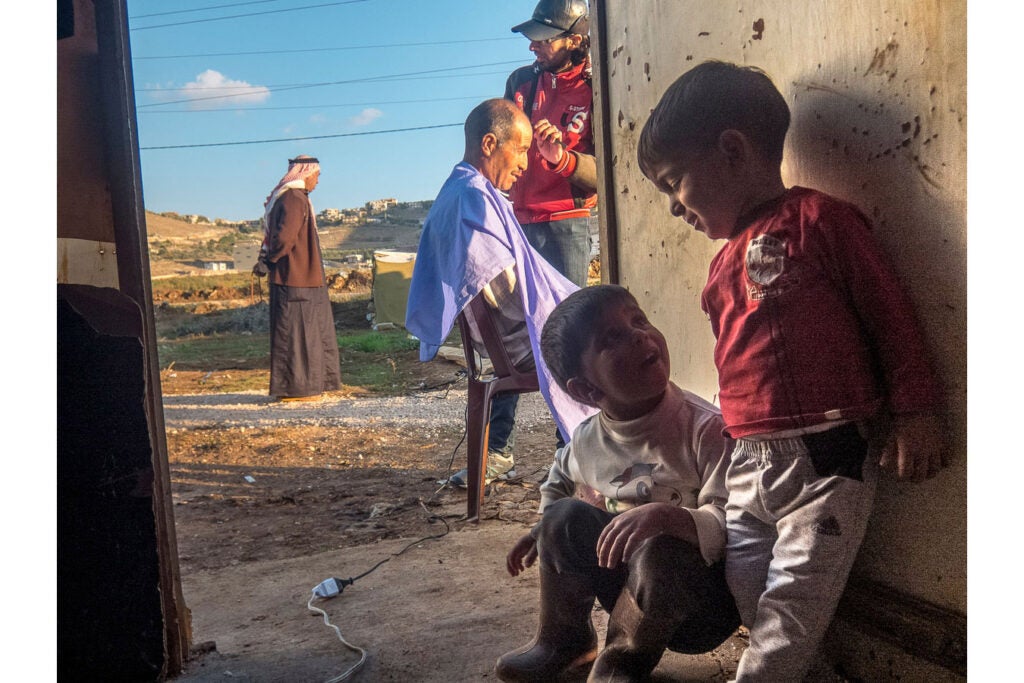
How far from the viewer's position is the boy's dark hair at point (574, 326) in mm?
1429

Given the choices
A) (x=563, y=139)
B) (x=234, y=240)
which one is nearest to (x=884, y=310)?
(x=563, y=139)

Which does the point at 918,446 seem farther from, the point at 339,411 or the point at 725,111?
the point at 339,411

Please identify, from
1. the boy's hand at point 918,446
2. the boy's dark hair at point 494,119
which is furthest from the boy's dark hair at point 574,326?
the boy's dark hair at point 494,119

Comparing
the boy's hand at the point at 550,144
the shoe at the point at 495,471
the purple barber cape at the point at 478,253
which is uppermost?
the boy's hand at the point at 550,144

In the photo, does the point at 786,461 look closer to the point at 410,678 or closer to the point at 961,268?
the point at 961,268

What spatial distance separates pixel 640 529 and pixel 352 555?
157 cm

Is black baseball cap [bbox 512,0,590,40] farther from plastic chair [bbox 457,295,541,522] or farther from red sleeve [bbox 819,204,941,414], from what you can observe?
red sleeve [bbox 819,204,941,414]

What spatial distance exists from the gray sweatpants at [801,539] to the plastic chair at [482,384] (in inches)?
60.8

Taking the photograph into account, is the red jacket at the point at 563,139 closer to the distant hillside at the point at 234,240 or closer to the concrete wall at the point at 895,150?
the concrete wall at the point at 895,150

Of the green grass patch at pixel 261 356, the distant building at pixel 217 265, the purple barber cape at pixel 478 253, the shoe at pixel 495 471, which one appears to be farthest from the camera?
the distant building at pixel 217 265

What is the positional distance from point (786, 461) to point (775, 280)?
26cm

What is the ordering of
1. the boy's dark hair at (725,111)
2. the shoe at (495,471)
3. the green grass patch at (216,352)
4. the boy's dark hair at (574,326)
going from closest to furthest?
the boy's dark hair at (725,111), the boy's dark hair at (574,326), the shoe at (495,471), the green grass patch at (216,352)

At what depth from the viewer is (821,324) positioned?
3.69 ft
